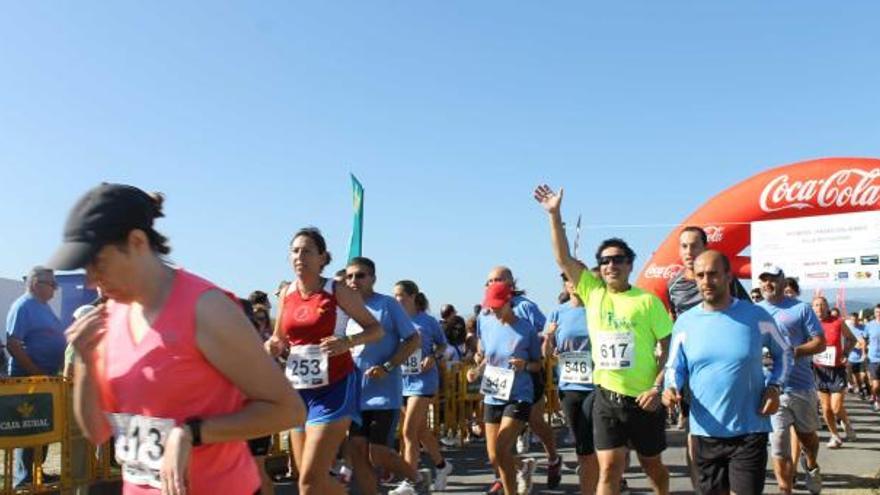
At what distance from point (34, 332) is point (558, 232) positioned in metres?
5.43

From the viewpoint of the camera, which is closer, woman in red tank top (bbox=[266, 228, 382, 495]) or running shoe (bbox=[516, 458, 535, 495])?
woman in red tank top (bbox=[266, 228, 382, 495])

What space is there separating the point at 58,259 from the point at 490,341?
5.72 m

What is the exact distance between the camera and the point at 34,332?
8203 mm

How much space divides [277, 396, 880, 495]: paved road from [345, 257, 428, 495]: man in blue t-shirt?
70.1 inches

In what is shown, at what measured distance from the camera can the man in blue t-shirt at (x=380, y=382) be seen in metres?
6.34

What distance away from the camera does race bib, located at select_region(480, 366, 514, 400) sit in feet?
23.1

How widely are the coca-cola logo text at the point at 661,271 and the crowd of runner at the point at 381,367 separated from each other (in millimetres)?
6332

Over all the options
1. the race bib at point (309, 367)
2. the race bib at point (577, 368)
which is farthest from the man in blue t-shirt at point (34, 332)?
the race bib at point (577, 368)

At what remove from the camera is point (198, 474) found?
2.24 metres

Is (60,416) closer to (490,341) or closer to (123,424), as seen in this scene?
(490,341)

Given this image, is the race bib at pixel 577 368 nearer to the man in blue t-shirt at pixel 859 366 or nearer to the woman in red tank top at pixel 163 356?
the woman in red tank top at pixel 163 356

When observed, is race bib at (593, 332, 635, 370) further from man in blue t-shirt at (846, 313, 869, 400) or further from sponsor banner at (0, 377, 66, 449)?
man in blue t-shirt at (846, 313, 869, 400)

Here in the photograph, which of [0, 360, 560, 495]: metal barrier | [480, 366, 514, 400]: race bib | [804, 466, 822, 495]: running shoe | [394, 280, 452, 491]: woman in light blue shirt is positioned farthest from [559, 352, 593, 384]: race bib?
[0, 360, 560, 495]: metal barrier

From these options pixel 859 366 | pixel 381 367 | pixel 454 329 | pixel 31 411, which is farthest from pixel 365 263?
pixel 859 366
